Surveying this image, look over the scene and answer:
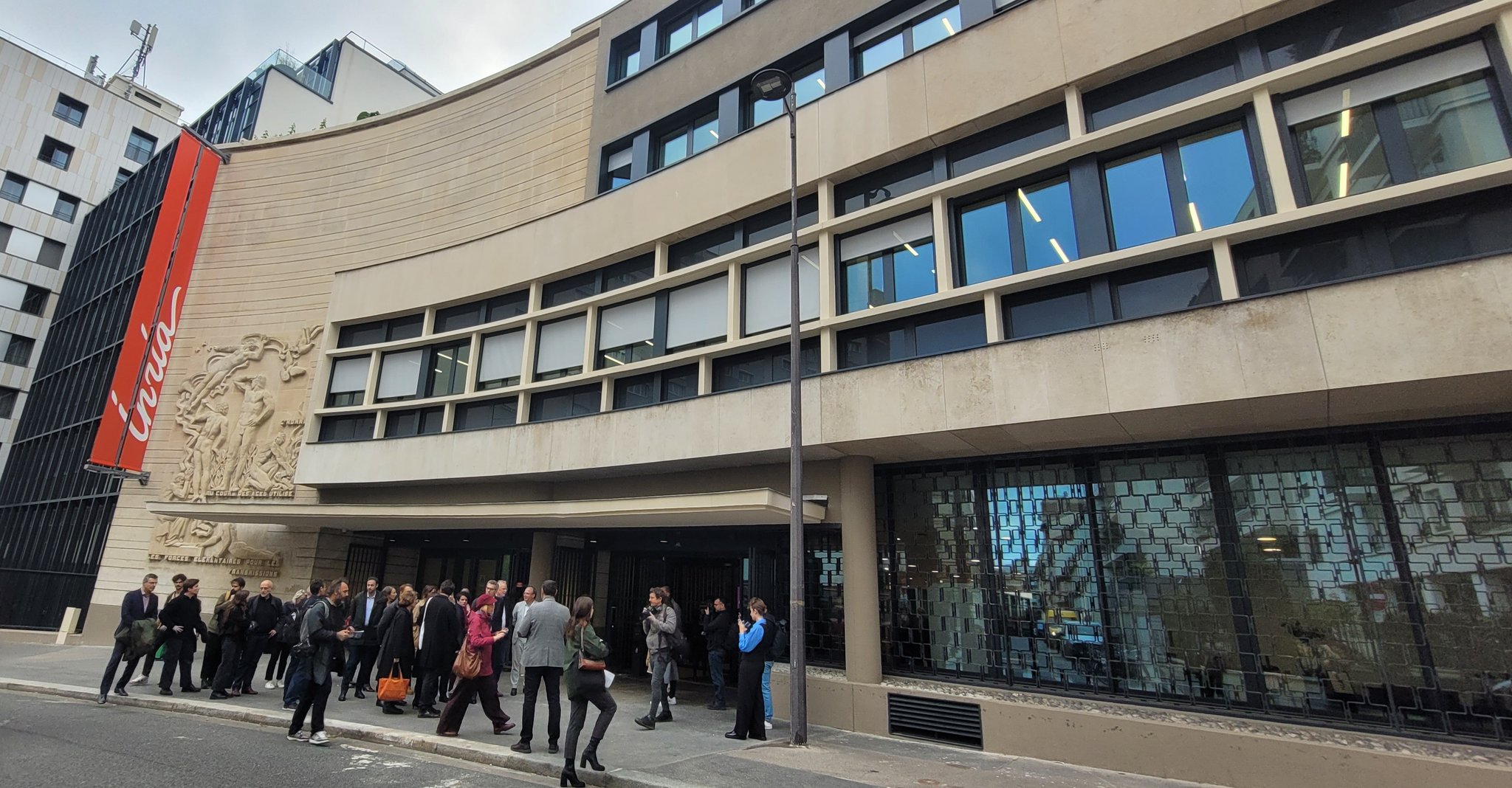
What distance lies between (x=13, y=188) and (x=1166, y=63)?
50.3 m

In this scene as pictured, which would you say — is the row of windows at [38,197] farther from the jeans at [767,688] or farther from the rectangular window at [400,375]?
the jeans at [767,688]

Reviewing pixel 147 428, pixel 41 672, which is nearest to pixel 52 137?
pixel 147 428

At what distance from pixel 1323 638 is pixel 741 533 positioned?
329 inches

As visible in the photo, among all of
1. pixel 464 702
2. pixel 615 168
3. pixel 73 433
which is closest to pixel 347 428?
pixel 615 168

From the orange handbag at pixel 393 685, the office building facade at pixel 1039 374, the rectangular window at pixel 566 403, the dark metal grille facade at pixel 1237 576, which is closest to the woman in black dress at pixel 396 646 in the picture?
the orange handbag at pixel 393 685

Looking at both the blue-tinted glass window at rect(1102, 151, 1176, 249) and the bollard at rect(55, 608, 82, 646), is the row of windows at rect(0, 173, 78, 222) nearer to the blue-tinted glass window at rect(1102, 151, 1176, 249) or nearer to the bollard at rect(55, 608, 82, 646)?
the bollard at rect(55, 608, 82, 646)

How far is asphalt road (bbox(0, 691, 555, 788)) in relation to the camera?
6047 millimetres

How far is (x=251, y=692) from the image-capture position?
11.0m

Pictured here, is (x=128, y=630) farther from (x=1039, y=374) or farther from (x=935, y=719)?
(x=1039, y=374)

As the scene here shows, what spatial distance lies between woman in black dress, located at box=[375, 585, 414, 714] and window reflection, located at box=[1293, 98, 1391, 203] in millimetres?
13011

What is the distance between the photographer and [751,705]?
347 inches

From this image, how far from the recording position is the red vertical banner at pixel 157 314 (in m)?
19.9

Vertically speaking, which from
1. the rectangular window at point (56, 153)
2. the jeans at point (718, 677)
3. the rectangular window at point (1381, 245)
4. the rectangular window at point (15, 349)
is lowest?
the jeans at point (718, 677)

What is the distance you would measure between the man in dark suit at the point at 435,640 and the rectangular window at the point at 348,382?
10912 millimetres
